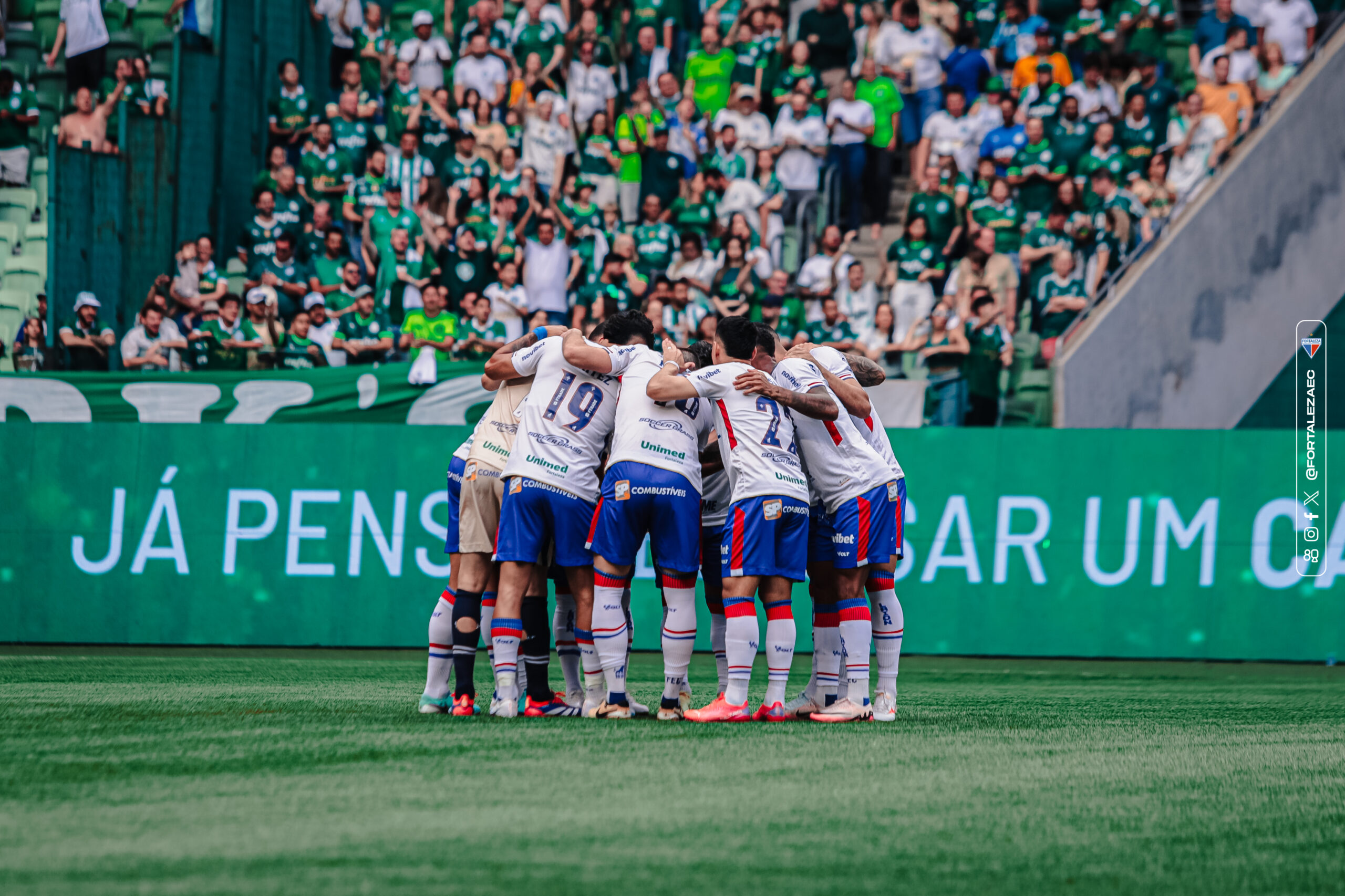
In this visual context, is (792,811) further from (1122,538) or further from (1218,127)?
(1218,127)

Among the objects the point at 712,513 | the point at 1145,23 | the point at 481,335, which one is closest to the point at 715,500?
the point at 712,513

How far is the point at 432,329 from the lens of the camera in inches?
585

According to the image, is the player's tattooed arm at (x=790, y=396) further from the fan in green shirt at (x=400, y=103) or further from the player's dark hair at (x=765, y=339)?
the fan in green shirt at (x=400, y=103)

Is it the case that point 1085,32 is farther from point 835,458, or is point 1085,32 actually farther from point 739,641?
point 739,641

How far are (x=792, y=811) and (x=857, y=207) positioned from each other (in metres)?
13.1

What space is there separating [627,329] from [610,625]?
1737mm

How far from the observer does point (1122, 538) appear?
13.7m

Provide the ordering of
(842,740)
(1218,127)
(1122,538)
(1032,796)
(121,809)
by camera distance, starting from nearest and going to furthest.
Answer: (121,809) → (1032,796) → (842,740) → (1122,538) → (1218,127)

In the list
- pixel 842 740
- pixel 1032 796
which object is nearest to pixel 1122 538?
pixel 842 740

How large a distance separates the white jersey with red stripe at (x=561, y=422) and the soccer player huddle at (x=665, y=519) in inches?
0.4

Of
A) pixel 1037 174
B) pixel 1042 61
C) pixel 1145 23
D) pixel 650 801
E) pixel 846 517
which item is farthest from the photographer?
pixel 1145 23

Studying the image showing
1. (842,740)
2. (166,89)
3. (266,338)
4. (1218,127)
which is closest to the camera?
(842,740)

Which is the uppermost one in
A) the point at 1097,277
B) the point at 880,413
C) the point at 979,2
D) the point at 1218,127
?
the point at 979,2

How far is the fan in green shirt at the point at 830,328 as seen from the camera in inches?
585
